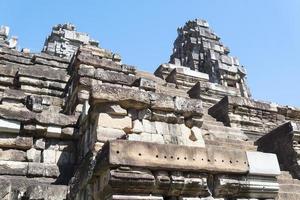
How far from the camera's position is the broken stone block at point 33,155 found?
591 cm

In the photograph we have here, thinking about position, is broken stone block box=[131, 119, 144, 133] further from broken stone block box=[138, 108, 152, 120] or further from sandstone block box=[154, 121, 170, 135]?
sandstone block box=[154, 121, 170, 135]

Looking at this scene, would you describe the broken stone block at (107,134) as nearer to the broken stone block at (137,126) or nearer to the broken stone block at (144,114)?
the broken stone block at (137,126)

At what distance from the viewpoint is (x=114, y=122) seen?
4914 millimetres

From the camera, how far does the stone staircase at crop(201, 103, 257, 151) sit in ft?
24.2

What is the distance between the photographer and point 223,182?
4293mm

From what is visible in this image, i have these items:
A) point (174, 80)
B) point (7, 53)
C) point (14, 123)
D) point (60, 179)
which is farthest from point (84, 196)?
point (174, 80)

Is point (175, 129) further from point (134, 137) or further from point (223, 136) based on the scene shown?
point (223, 136)

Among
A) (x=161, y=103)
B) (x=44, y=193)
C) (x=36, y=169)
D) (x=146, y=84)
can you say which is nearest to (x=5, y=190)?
(x=44, y=193)

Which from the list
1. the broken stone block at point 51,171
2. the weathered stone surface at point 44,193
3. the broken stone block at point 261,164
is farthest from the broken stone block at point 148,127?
the broken stone block at point 51,171

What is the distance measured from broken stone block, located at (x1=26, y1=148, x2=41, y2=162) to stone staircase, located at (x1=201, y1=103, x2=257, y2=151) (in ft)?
10.3

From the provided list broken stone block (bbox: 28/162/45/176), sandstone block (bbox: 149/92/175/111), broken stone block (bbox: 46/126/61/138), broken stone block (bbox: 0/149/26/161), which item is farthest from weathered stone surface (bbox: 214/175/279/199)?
broken stone block (bbox: 0/149/26/161)

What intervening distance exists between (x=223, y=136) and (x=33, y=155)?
4.54 m

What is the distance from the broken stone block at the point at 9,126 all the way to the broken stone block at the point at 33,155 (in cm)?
42

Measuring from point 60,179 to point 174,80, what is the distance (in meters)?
9.85
